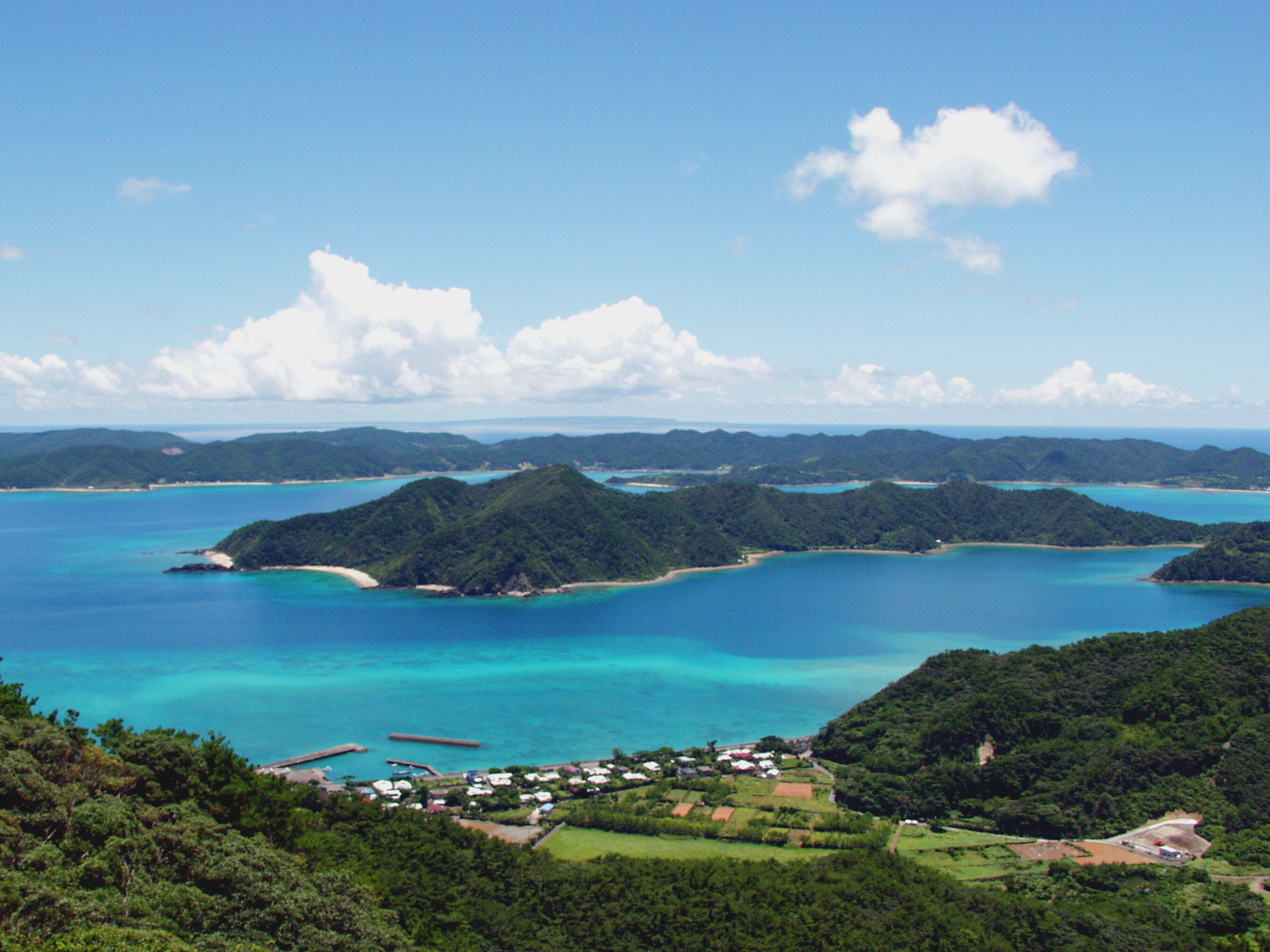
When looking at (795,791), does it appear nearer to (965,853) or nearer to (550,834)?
(965,853)

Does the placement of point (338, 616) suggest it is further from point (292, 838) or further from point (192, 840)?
point (192, 840)

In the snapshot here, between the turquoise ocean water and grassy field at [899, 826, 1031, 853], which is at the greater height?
grassy field at [899, 826, 1031, 853]

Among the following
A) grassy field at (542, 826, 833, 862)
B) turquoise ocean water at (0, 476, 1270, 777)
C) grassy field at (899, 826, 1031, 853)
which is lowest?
turquoise ocean water at (0, 476, 1270, 777)

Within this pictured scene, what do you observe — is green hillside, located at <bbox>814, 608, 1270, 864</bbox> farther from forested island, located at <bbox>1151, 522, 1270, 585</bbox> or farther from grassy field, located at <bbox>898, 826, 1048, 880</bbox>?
forested island, located at <bbox>1151, 522, 1270, 585</bbox>

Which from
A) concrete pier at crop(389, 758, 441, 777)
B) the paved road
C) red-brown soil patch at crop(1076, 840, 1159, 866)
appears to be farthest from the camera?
concrete pier at crop(389, 758, 441, 777)

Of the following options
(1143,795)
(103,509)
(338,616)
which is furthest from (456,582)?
(103,509)

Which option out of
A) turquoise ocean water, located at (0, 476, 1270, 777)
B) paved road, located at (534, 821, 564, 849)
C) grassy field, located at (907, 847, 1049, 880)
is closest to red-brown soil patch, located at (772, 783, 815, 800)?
grassy field, located at (907, 847, 1049, 880)

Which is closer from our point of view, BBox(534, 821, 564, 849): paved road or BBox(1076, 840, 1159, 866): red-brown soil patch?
BBox(1076, 840, 1159, 866): red-brown soil patch

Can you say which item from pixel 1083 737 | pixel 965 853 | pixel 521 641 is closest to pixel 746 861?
pixel 965 853
